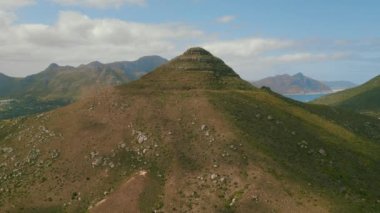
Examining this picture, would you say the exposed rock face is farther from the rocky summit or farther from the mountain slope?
the mountain slope

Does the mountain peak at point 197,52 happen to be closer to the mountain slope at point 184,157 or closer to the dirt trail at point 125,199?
the mountain slope at point 184,157

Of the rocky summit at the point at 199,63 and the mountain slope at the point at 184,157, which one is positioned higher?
the rocky summit at the point at 199,63

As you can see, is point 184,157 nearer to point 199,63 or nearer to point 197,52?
point 199,63

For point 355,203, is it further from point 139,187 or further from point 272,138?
point 139,187

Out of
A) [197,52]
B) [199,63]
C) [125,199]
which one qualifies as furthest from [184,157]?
[197,52]

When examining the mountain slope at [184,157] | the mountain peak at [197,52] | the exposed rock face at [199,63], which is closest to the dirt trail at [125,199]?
the mountain slope at [184,157]

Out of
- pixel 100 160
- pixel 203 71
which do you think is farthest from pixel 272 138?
pixel 203 71
